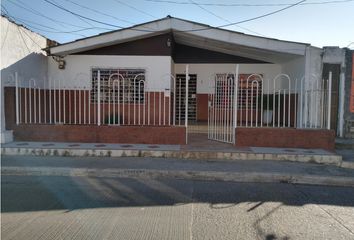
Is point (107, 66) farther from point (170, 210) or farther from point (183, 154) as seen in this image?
point (170, 210)

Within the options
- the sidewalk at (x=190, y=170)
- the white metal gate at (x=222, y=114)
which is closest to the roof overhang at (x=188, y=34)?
the white metal gate at (x=222, y=114)

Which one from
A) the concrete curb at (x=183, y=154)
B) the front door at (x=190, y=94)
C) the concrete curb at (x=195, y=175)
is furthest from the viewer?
the front door at (x=190, y=94)

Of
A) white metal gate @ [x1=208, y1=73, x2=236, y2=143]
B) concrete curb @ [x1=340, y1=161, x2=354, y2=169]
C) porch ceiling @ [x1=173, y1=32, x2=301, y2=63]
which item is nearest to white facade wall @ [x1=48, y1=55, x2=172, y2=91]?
porch ceiling @ [x1=173, y1=32, x2=301, y2=63]

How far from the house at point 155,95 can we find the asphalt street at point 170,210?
2764 millimetres

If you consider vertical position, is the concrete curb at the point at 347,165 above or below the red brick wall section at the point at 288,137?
below

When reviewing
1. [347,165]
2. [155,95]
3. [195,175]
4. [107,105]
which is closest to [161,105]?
[155,95]

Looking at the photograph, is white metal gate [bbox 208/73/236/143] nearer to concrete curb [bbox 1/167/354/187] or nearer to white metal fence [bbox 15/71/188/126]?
white metal fence [bbox 15/71/188/126]

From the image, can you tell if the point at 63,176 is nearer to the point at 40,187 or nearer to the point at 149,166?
the point at 40,187

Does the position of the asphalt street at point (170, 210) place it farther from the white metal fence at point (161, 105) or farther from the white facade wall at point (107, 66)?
the white facade wall at point (107, 66)

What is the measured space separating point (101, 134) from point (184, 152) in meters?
2.60

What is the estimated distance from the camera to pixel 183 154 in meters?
8.37

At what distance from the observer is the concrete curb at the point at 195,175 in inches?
266

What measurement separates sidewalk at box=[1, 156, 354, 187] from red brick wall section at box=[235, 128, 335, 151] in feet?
3.35

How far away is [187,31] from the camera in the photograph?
11.5 meters
